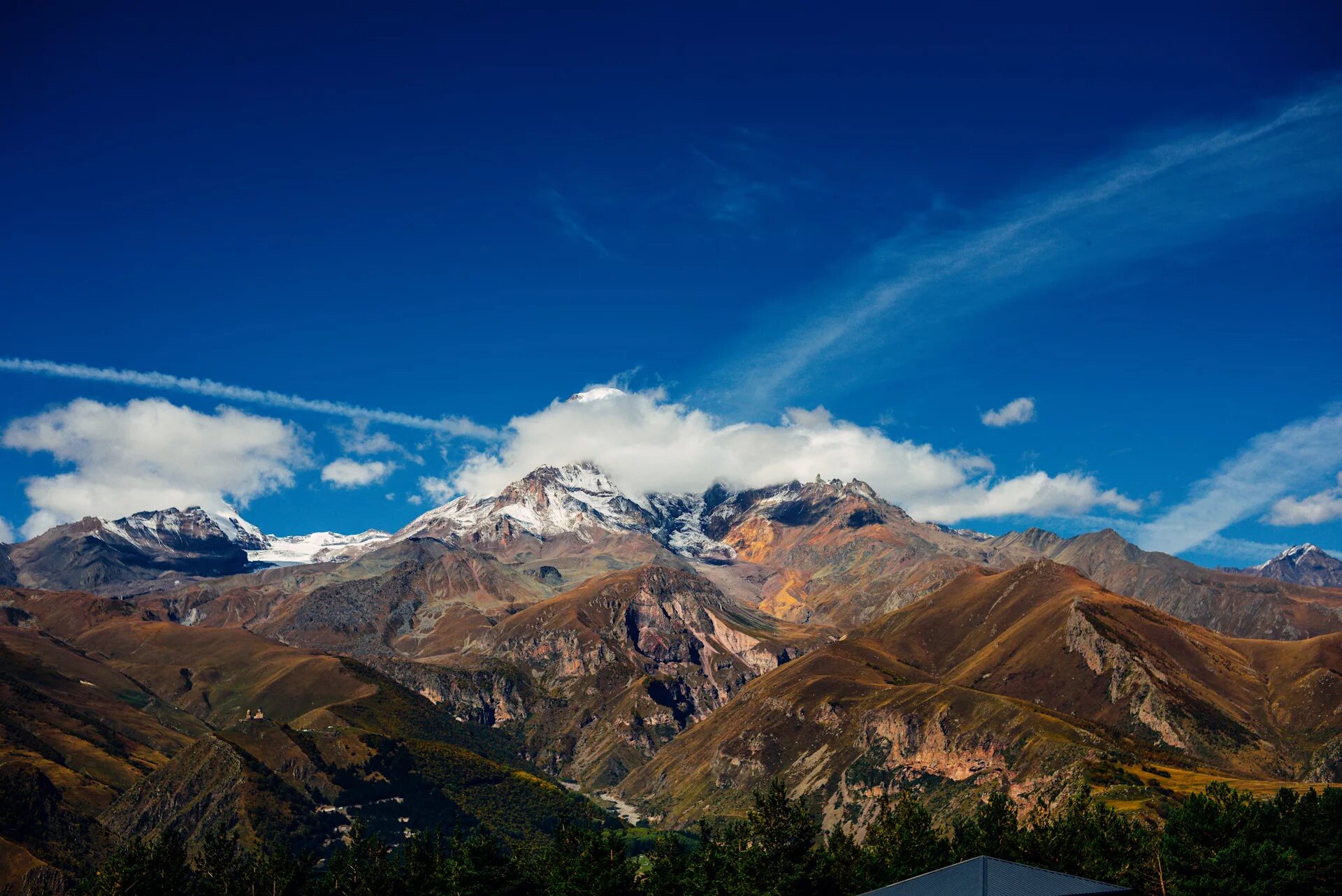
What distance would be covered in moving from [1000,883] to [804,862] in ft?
197

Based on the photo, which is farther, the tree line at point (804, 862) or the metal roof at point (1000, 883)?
the tree line at point (804, 862)

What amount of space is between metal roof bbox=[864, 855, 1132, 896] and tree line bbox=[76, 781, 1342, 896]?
47694 mm

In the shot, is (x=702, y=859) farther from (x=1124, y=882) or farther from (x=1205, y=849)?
(x=1205, y=849)

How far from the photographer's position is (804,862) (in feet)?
473

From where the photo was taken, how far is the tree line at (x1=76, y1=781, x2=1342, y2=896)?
138 metres

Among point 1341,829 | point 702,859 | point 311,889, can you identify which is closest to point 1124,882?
point 1341,829

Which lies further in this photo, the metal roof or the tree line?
the tree line

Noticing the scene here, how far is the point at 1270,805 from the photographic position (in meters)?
171

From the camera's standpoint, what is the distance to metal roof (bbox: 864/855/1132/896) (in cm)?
8819

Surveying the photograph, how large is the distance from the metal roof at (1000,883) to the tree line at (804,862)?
4769 cm

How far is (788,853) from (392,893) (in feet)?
192

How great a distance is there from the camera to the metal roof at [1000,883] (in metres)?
88.2

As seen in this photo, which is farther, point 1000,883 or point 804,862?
point 804,862

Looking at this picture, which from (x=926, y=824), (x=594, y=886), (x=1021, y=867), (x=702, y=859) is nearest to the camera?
(x=1021, y=867)
